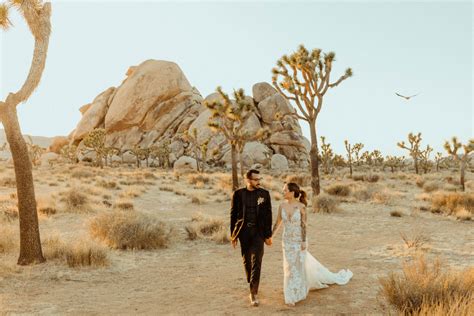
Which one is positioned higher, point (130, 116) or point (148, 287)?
point (130, 116)

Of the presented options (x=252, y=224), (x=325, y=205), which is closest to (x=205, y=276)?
(x=252, y=224)

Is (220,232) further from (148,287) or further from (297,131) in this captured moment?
(297,131)

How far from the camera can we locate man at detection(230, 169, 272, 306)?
221 inches

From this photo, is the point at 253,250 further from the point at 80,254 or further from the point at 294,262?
the point at 80,254

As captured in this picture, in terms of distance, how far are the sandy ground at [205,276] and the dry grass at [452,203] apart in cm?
224

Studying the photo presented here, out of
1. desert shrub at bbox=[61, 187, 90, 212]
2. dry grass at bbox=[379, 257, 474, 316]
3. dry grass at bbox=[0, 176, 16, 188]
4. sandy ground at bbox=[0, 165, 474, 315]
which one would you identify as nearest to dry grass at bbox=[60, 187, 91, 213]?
desert shrub at bbox=[61, 187, 90, 212]

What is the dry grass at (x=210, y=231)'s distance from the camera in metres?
10.6

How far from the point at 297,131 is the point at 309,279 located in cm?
5317

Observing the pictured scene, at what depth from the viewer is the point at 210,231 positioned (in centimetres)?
1148

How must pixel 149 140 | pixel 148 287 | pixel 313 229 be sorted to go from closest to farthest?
pixel 148 287 < pixel 313 229 < pixel 149 140

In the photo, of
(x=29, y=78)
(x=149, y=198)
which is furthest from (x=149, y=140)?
(x=29, y=78)

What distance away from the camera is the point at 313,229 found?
12.5m

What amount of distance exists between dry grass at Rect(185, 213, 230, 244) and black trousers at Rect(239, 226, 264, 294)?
4.88 metres

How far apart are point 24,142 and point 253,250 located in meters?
4.92
